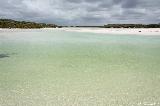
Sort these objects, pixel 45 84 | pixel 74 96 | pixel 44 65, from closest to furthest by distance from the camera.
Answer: pixel 74 96 → pixel 45 84 → pixel 44 65

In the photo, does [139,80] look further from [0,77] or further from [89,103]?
[0,77]

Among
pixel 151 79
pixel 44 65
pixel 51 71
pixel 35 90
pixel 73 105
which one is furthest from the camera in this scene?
pixel 44 65

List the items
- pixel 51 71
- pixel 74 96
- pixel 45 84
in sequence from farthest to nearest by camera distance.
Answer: pixel 51 71
pixel 45 84
pixel 74 96

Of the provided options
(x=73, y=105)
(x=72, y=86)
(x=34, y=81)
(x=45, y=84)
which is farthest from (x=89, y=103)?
(x=34, y=81)

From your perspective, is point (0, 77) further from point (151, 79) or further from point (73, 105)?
point (151, 79)

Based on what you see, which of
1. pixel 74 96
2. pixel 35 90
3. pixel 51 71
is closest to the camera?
pixel 74 96

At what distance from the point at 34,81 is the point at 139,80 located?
3.18 m

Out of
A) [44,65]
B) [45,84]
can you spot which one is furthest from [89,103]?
[44,65]

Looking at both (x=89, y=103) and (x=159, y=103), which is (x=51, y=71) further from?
(x=159, y=103)

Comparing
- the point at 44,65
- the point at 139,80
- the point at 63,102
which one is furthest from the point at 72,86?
the point at 44,65

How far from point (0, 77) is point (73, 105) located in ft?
11.5

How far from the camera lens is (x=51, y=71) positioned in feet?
31.0

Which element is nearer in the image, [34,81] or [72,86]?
[72,86]

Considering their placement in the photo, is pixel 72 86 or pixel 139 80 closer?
pixel 72 86
